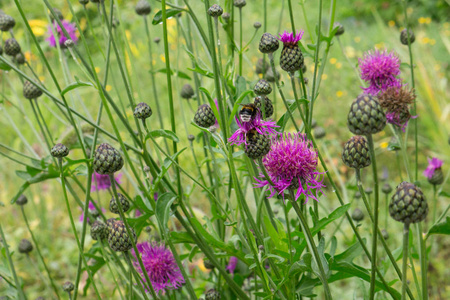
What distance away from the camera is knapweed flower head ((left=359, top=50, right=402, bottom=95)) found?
149 cm

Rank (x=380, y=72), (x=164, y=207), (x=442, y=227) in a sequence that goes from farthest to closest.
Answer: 1. (x=380, y=72)
2. (x=164, y=207)
3. (x=442, y=227)

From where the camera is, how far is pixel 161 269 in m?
1.55

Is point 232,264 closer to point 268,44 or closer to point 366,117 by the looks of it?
point 268,44

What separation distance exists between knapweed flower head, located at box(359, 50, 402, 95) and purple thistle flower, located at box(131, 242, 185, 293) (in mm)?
868

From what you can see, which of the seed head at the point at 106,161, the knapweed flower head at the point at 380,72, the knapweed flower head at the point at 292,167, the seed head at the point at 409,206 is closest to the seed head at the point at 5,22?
Answer: the seed head at the point at 106,161

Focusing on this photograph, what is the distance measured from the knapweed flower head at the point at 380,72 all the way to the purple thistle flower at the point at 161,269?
87 cm

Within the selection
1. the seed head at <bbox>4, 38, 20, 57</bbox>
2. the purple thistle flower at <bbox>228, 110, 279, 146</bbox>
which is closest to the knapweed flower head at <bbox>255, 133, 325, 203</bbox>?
the purple thistle flower at <bbox>228, 110, 279, 146</bbox>

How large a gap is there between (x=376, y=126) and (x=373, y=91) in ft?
2.07

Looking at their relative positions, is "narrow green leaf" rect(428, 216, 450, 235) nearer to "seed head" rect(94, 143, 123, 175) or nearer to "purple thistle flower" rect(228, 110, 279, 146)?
→ "purple thistle flower" rect(228, 110, 279, 146)

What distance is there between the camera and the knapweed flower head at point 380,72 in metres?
1.49

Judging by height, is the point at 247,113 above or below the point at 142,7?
below

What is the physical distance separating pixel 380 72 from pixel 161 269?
970 mm

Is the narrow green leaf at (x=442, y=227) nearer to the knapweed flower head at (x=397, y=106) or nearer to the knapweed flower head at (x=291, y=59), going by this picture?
the knapweed flower head at (x=397, y=106)

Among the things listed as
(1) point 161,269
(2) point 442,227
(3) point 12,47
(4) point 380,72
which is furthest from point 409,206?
(3) point 12,47
